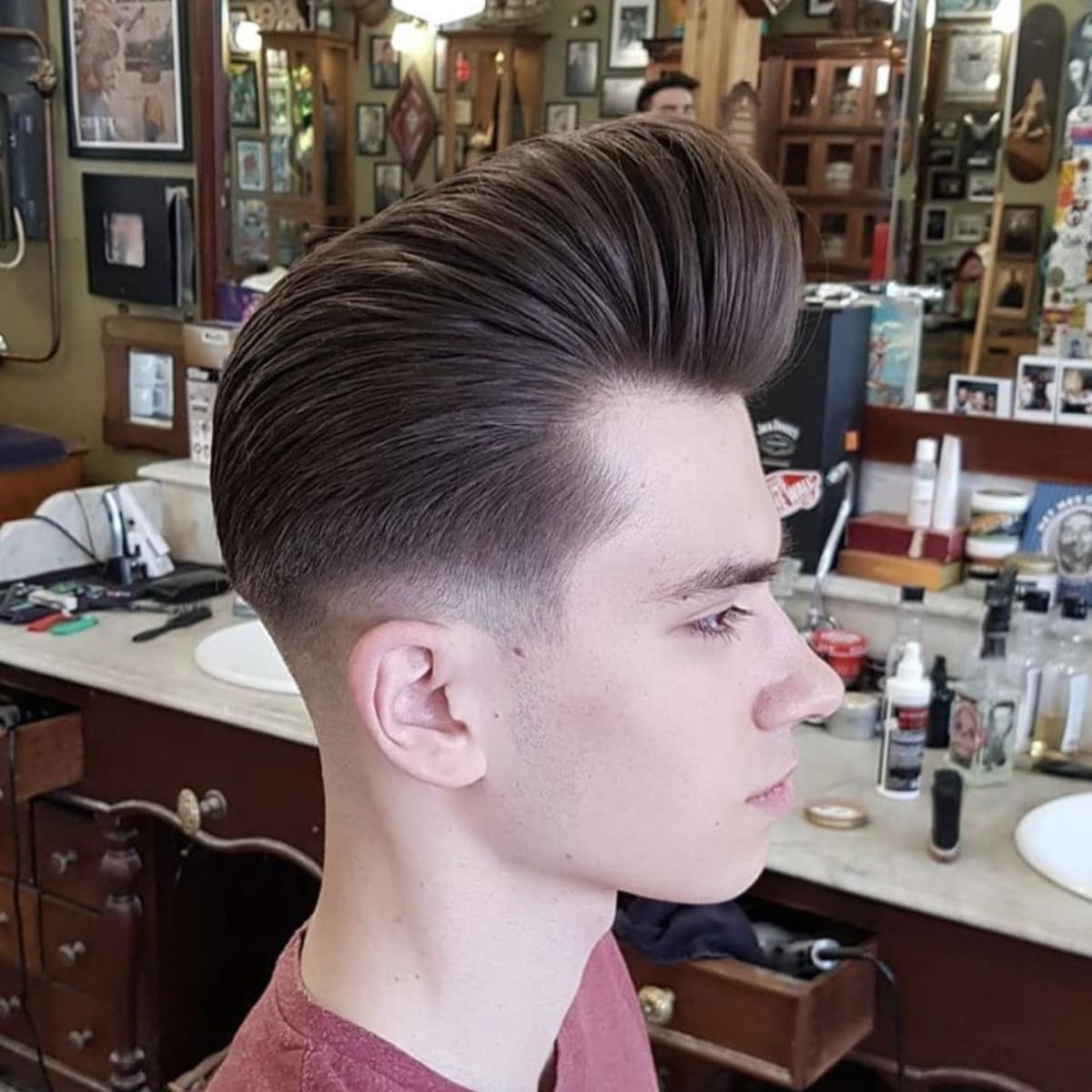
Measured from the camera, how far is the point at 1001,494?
6.29 ft

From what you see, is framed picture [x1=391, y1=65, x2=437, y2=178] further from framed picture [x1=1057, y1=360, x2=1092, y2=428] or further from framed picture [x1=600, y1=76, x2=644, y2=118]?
framed picture [x1=1057, y1=360, x2=1092, y2=428]

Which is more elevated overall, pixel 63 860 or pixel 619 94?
pixel 619 94

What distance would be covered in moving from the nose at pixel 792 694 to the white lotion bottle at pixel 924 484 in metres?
1.16

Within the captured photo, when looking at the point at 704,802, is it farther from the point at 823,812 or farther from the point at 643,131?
the point at 823,812

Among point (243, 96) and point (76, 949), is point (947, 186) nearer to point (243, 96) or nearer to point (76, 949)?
point (243, 96)

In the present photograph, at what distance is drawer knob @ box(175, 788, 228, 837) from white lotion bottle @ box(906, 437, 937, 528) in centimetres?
103

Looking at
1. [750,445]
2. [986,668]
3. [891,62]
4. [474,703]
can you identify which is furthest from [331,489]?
[891,62]

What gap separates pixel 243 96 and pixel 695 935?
1.83 metres

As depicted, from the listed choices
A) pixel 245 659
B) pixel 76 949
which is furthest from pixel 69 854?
pixel 245 659

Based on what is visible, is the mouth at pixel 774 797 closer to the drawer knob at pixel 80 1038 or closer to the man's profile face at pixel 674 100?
the man's profile face at pixel 674 100

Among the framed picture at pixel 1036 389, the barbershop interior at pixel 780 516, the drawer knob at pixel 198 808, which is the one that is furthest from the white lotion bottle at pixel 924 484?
the drawer knob at pixel 198 808

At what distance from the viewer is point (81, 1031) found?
2.27 meters

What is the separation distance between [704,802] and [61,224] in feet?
8.02

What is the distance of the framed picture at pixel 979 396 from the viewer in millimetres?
1943
